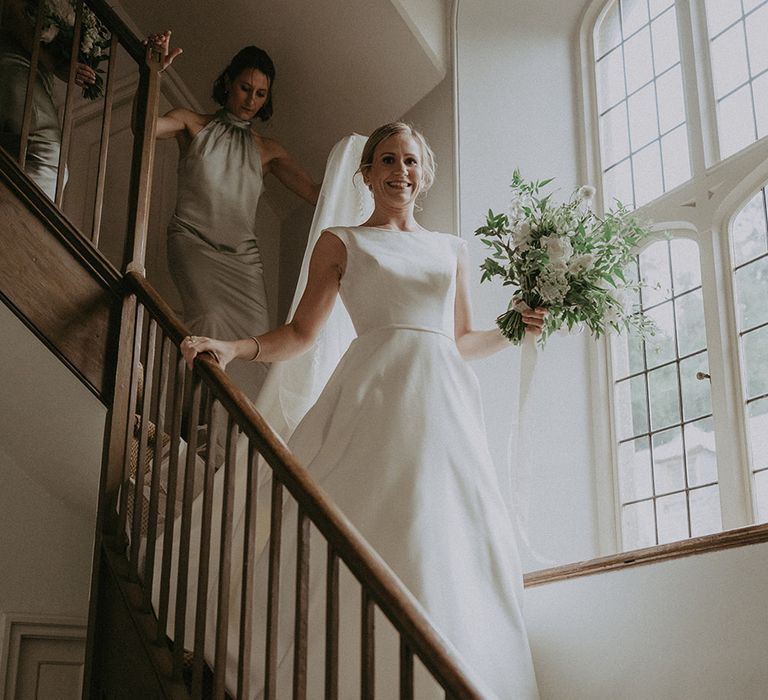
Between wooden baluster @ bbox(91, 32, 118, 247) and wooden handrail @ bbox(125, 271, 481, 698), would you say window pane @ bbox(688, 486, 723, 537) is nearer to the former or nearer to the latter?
wooden handrail @ bbox(125, 271, 481, 698)

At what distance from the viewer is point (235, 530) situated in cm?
300

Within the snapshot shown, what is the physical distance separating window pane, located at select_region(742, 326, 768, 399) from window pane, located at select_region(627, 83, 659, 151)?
42.8 inches

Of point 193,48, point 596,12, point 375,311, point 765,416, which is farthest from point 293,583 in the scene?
point 193,48

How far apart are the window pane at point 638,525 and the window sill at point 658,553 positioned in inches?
25.6

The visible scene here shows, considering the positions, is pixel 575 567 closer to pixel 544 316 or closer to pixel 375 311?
pixel 544 316

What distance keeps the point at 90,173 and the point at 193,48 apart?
0.86 m

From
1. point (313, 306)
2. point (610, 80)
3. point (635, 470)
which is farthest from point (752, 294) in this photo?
point (313, 306)

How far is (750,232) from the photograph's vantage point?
3705 millimetres

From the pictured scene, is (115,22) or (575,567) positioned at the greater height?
(115,22)

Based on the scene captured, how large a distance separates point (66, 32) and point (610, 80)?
2.33 meters

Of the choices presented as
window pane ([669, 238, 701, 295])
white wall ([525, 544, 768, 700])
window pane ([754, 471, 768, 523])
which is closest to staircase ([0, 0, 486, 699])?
white wall ([525, 544, 768, 700])

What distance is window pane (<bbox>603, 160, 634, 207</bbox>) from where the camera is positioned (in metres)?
A: 4.34

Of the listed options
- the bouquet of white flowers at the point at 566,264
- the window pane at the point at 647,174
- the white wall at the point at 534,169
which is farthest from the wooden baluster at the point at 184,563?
the window pane at the point at 647,174

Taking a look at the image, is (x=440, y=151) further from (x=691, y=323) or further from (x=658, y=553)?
(x=658, y=553)
